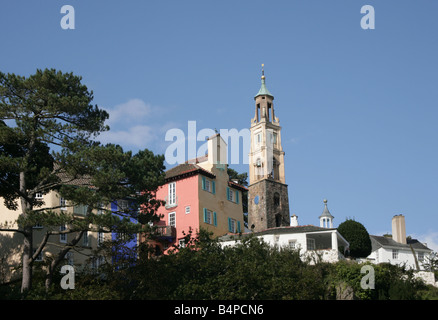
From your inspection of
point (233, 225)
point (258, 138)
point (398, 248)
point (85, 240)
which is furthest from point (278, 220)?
point (85, 240)

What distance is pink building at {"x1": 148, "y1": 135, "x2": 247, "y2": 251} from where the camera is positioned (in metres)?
56.8

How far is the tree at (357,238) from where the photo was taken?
5825 cm

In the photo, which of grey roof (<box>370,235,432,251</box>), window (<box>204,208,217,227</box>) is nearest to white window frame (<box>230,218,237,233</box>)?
window (<box>204,208,217,227</box>)

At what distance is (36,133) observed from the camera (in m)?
34.6

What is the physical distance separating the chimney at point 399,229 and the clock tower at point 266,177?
13.1 metres

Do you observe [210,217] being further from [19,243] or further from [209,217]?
[19,243]

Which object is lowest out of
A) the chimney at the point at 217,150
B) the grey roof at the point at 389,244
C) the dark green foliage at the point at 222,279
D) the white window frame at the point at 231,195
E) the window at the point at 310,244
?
the dark green foliage at the point at 222,279

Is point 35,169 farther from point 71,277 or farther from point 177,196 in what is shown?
point 177,196

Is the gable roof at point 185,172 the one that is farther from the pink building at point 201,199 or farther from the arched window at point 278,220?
the arched window at point 278,220

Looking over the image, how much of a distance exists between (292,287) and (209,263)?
5.46m

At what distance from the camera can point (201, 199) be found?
2255 inches

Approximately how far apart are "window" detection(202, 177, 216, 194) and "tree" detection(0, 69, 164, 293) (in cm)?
2089

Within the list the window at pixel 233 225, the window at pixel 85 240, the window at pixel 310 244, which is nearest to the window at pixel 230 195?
the window at pixel 233 225

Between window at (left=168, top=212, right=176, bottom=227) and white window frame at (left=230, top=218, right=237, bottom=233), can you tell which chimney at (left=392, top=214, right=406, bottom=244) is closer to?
white window frame at (left=230, top=218, right=237, bottom=233)
